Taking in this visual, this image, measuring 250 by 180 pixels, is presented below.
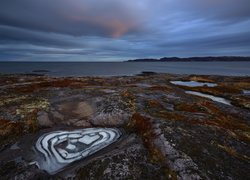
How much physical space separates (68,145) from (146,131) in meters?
6.32

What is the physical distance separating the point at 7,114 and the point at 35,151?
853 cm

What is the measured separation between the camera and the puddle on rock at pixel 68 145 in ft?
38.8

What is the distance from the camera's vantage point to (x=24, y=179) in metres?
10.2

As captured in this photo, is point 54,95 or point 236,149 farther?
point 54,95

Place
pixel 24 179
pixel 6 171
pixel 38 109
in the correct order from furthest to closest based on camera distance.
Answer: pixel 38 109 < pixel 6 171 < pixel 24 179

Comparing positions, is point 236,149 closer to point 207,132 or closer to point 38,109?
point 207,132

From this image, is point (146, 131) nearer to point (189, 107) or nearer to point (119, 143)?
point (119, 143)

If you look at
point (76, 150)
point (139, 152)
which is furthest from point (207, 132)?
point (76, 150)

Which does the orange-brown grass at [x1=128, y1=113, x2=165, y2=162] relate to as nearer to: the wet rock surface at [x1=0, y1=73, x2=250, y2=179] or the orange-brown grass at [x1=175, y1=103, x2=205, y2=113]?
the wet rock surface at [x1=0, y1=73, x2=250, y2=179]

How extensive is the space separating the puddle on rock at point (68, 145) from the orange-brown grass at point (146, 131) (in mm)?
1764

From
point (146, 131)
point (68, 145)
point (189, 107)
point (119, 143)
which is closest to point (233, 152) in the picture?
point (146, 131)

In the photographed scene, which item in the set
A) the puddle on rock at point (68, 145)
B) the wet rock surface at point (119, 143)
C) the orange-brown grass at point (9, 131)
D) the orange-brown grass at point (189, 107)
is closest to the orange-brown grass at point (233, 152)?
the wet rock surface at point (119, 143)

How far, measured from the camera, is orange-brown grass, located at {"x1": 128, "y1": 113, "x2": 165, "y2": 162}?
11.9 meters

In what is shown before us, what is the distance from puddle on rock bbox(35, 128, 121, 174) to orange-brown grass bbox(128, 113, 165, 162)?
1764mm
